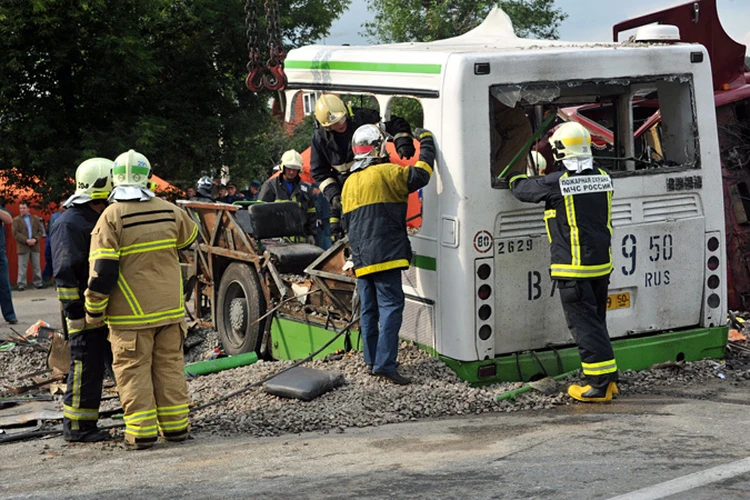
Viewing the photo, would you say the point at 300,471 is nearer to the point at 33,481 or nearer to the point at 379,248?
the point at 33,481

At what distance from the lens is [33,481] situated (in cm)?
560

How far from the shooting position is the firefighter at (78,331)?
258 inches

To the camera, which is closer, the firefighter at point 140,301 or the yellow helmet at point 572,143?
the firefighter at point 140,301

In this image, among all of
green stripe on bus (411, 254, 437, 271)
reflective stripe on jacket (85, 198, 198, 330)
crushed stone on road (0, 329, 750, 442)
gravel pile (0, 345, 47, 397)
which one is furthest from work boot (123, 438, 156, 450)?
gravel pile (0, 345, 47, 397)

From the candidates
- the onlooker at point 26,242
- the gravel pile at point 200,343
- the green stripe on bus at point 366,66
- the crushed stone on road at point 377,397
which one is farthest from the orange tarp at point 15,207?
the crushed stone on road at point 377,397

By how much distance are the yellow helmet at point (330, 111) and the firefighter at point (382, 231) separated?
2.06 ft

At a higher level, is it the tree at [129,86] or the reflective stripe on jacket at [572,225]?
the tree at [129,86]

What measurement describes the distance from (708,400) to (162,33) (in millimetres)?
15400

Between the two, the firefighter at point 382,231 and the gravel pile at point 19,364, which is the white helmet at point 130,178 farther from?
the gravel pile at point 19,364

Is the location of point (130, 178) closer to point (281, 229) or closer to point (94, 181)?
point (94, 181)

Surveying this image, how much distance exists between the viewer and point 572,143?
277 inches

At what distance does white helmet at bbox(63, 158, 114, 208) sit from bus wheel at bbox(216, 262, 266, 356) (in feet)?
8.68

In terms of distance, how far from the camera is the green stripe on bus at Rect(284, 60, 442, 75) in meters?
7.18

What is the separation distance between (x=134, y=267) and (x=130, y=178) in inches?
22.4
